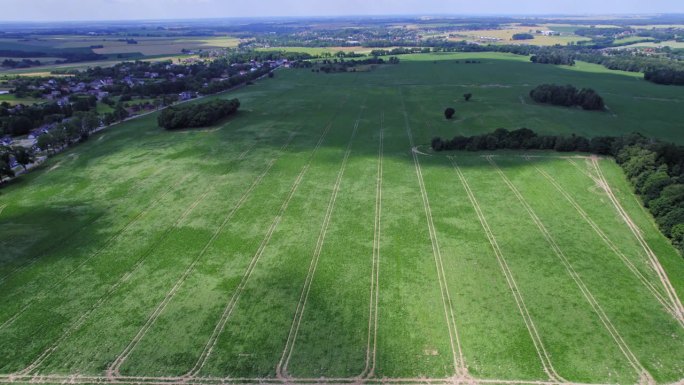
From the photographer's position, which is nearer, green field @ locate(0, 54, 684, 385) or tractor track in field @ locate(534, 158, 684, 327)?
green field @ locate(0, 54, 684, 385)

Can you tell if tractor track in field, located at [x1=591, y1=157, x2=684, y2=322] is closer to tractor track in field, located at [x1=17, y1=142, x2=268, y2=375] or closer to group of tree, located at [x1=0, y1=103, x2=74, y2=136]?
tractor track in field, located at [x1=17, y1=142, x2=268, y2=375]

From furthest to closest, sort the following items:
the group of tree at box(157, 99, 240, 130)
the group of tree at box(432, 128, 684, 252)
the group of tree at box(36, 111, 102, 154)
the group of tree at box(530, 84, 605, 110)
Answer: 1. the group of tree at box(530, 84, 605, 110)
2. the group of tree at box(157, 99, 240, 130)
3. the group of tree at box(36, 111, 102, 154)
4. the group of tree at box(432, 128, 684, 252)

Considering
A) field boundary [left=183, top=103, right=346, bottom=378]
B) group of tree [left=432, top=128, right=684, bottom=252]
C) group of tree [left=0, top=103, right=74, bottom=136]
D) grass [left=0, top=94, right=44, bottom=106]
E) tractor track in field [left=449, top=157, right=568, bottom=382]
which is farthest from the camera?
grass [left=0, top=94, right=44, bottom=106]

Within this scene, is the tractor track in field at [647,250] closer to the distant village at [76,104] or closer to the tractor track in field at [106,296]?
the tractor track in field at [106,296]

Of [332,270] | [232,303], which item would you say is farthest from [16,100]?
[332,270]

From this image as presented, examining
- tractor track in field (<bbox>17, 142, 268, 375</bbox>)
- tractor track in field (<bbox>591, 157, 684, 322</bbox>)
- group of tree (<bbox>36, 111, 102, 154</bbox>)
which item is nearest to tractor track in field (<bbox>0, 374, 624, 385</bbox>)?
tractor track in field (<bbox>17, 142, 268, 375</bbox>)

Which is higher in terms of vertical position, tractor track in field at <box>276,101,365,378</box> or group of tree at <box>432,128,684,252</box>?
group of tree at <box>432,128,684,252</box>

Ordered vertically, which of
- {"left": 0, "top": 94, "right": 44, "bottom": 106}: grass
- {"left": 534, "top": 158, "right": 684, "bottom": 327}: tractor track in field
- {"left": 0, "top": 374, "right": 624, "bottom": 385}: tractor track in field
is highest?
{"left": 0, "top": 94, "right": 44, "bottom": 106}: grass
